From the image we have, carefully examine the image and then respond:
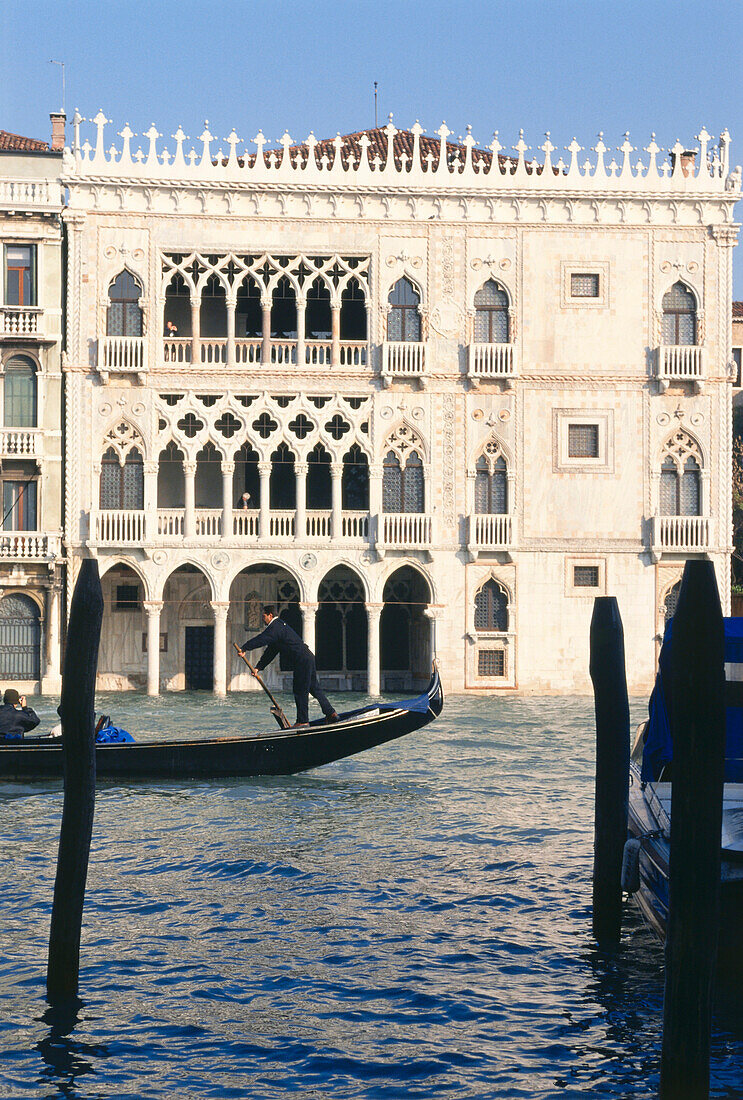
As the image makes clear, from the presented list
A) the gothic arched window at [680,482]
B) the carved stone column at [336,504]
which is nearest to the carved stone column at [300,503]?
the carved stone column at [336,504]

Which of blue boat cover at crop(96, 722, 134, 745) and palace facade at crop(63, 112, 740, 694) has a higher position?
palace facade at crop(63, 112, 740, 694)

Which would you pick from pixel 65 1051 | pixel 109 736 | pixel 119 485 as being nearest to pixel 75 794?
pixel 65 1051

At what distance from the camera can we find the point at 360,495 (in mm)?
28422

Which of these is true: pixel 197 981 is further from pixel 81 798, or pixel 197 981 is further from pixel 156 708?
pixel 156 708

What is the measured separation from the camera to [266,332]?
88.9 feet

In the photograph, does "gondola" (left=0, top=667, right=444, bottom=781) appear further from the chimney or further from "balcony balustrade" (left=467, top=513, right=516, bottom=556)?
the chimney

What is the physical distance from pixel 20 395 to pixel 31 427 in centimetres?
70

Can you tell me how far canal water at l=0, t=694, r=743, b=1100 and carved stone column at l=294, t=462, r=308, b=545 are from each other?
12.1 meters

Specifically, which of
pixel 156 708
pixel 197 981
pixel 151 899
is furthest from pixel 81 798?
pixel 156 708

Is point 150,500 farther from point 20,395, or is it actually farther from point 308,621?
point 308,621

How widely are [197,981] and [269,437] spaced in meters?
19.4

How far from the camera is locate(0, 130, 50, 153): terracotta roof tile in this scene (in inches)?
1104

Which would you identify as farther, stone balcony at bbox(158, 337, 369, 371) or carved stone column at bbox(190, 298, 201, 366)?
stone balcony at bbox(158, 337, 369, 371)

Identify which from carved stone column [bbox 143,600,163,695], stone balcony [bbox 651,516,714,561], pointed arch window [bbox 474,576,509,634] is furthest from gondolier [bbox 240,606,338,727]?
stone balcony [bbox 651,516,714,561]
